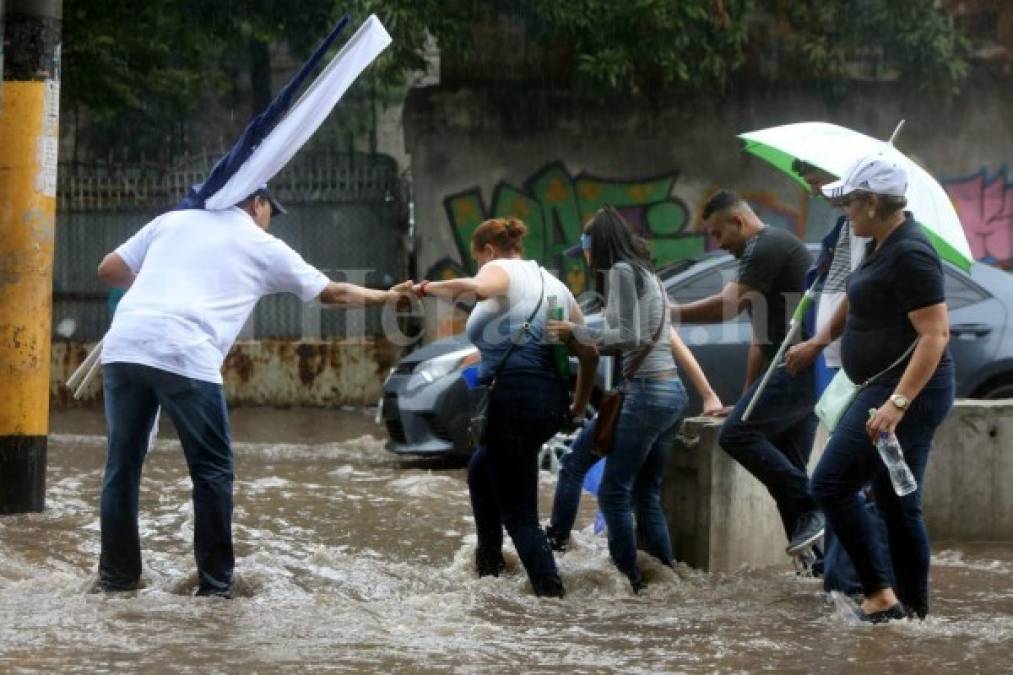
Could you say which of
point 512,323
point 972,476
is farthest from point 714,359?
point 512,323

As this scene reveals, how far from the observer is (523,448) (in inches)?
275

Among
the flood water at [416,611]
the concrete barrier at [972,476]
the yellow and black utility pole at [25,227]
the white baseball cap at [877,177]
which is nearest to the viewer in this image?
the flood water at [416,611]

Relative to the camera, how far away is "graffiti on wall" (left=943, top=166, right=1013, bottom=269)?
16.4 m

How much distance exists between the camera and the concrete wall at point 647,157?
16.4 m

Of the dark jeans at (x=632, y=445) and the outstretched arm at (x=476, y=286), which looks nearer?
the outstretched arm at (x=476, y=286)

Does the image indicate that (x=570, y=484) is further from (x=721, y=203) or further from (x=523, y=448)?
(x=721, y=203)

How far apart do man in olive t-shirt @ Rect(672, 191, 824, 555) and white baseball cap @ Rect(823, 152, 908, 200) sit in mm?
1308

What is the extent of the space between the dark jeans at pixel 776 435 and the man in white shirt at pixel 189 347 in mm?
1641

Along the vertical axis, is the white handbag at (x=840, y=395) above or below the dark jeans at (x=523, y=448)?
above

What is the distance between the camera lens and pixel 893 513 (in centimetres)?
635

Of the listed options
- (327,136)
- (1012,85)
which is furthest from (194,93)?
(1012,85)

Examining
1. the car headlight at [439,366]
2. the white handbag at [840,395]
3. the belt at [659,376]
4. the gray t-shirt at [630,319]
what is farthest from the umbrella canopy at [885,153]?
the car headlight at [439,366]

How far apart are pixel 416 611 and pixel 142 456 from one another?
1.29m

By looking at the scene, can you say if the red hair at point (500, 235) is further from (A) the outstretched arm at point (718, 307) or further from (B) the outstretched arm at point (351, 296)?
(A) the outstretched arm at point (718, 307)
